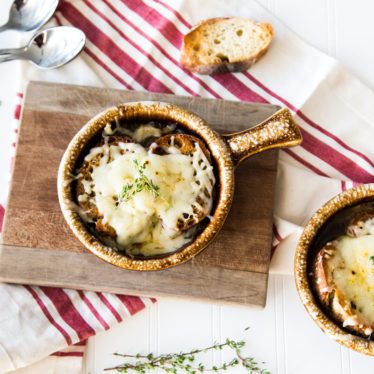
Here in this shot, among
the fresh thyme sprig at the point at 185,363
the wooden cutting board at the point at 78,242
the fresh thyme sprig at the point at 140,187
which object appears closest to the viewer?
the fresh thyme sprig at the point at 140,187

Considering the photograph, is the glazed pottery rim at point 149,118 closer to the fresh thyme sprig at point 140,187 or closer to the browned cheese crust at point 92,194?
the browned cheese crust at point 92,194

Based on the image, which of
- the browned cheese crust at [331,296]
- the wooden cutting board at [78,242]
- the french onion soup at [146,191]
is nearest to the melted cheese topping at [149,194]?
the french onion soup at [146,191]

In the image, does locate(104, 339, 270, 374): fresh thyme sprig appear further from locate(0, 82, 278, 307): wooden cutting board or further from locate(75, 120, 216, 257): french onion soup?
locate(75, 120, 216, 257): french onion soup

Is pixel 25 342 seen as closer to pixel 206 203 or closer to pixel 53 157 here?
pixel 53 157

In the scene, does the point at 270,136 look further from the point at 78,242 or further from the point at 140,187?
the point at 78,242

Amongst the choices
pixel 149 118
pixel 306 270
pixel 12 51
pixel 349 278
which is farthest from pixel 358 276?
pixel 12 51

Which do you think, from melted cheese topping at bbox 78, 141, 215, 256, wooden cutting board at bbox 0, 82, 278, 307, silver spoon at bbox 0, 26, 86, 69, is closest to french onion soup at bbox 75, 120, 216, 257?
melted cheese topping at bbox 78, 141, 215, 256
